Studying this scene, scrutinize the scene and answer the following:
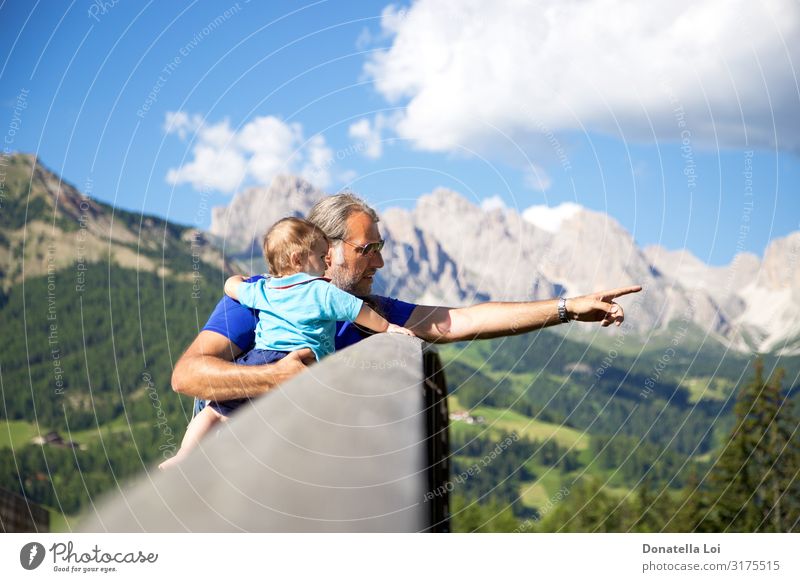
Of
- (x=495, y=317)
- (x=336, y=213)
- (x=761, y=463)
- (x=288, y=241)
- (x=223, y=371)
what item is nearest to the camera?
(x=223, y=371)

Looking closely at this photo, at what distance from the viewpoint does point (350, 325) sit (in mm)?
3691

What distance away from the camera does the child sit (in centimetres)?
341

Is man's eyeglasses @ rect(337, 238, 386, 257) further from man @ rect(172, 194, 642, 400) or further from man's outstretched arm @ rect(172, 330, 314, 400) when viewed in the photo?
man's outstretched arm @ rect(172, 330, 314, 400)

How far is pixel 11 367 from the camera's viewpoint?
7325 centimetres

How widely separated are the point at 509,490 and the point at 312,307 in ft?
273

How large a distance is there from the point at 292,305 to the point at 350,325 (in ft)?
1.12

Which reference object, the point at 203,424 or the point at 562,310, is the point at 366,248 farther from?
the point at 203,424

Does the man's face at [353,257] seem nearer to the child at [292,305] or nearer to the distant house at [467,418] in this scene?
the child at [292,305]

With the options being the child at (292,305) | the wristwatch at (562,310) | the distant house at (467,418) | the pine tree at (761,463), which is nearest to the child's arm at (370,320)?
the child at (292,305)

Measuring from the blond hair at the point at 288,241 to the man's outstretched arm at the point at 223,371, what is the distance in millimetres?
353

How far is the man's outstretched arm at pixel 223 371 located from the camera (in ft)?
10.5

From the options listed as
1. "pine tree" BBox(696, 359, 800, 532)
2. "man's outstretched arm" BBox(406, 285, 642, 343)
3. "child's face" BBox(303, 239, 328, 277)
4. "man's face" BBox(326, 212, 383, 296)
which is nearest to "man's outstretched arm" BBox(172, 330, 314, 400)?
"child's face" BBox(303, 239, 328, 277)

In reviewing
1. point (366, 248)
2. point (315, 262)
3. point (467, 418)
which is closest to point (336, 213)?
point (366, 248)
